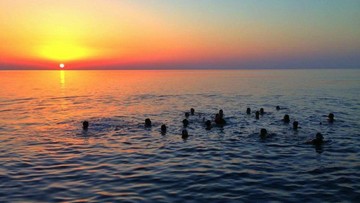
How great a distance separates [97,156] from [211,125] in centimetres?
1400

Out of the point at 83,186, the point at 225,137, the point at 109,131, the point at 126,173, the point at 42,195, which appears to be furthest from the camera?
the point at 109,131

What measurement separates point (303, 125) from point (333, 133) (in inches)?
165

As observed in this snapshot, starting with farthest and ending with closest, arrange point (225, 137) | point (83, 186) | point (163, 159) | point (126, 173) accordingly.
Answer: point (225, 137)
point (163, 159)
point (126, 173)
point (83, 186)

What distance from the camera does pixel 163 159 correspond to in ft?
69.7

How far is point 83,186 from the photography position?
52.7 feet

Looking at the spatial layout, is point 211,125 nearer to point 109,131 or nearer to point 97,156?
point 109,131

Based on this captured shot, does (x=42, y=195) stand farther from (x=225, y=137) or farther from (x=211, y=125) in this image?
(x=211, y=125)

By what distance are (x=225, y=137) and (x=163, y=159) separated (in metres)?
8.20

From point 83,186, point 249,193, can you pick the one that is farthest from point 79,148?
point 249,193

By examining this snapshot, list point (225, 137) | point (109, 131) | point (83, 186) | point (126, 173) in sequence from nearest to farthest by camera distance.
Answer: point (83, 186)
point (126, 173)
point (225, 137)
point (109, 131)

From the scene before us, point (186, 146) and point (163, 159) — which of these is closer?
point (163, 159)

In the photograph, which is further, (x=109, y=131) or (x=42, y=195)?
(x=109, y=131)

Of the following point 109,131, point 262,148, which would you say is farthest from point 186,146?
point 109,131

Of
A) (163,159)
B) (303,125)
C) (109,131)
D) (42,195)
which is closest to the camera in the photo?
(42,195)
